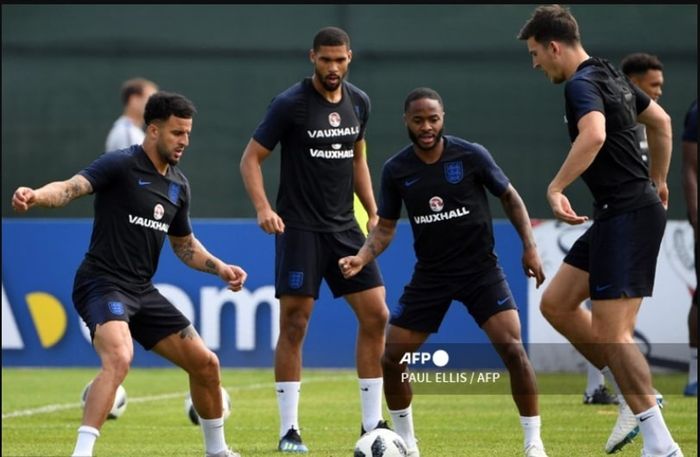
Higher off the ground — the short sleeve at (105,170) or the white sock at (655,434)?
the short sleeve at (105,170)

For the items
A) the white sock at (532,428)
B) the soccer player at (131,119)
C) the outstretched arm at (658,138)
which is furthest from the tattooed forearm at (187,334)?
the soccer player at (131,119)

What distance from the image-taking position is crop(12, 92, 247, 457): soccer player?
26.5 feet

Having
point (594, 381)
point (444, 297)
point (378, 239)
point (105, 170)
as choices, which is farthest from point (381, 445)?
point (594, 381)

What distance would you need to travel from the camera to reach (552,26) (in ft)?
26.2

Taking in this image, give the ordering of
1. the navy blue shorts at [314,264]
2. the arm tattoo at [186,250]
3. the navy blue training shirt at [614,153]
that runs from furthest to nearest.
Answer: the navy blue shorts at [314,264], the arm tattoo at [186,250], the navy blue training shirt at [614,153]

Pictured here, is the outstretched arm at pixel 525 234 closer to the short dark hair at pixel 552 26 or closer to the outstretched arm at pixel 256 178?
the short dark hair at pixel 552 26

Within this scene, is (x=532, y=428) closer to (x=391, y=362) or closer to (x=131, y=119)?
(x=391, y=362)

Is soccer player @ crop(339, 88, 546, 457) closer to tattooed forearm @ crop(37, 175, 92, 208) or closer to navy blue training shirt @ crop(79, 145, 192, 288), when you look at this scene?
navy blue training shirt @ crop(79, 145, 192, 288)

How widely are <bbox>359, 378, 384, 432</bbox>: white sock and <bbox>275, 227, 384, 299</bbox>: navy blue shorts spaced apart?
57 cm

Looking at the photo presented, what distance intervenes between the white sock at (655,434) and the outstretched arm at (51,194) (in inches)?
122

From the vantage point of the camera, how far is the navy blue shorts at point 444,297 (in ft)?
27.7

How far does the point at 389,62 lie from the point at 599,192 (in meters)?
9.33

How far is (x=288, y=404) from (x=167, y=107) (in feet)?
6.97

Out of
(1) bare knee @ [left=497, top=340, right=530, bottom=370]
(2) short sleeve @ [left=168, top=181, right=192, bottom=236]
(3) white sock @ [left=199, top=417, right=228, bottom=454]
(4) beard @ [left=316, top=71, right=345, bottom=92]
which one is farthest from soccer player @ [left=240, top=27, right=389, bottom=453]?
(1) bare knee @ [left=497, top=340, right=530, bottom=370]
